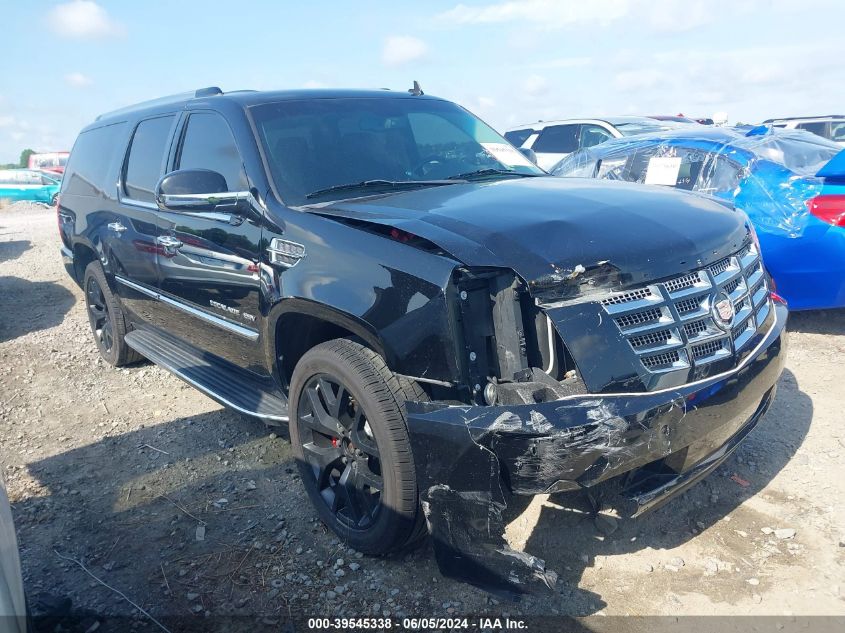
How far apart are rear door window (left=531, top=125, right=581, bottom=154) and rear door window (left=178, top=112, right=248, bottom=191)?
319 inches

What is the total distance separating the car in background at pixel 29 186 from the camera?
23.7 m

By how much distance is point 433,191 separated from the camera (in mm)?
3199

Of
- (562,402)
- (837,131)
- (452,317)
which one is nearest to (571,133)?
(837,131)

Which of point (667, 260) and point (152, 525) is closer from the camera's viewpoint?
point (667, 260)

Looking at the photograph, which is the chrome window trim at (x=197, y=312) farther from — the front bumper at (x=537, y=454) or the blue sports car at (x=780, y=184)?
the blue sports car at (x=780, y=184)

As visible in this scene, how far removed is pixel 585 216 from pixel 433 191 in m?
0.83

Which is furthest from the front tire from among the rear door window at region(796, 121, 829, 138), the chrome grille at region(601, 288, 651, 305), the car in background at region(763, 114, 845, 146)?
the rear door window at region(796, 121, 829, 138)

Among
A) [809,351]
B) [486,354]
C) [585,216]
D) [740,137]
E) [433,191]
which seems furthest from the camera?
[740,137]

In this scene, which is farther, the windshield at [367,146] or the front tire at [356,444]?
the windshield at [367,146]

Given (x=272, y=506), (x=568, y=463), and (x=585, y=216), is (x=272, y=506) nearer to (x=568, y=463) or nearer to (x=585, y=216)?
(x=568, y=463)

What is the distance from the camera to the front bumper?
2.19 metres

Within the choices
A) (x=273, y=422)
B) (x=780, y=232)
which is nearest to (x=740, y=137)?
(x=780, y=232)

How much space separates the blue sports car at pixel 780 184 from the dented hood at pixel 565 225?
6.03 feet

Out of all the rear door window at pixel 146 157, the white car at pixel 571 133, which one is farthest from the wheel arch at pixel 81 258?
the white car at pixel 571 133
